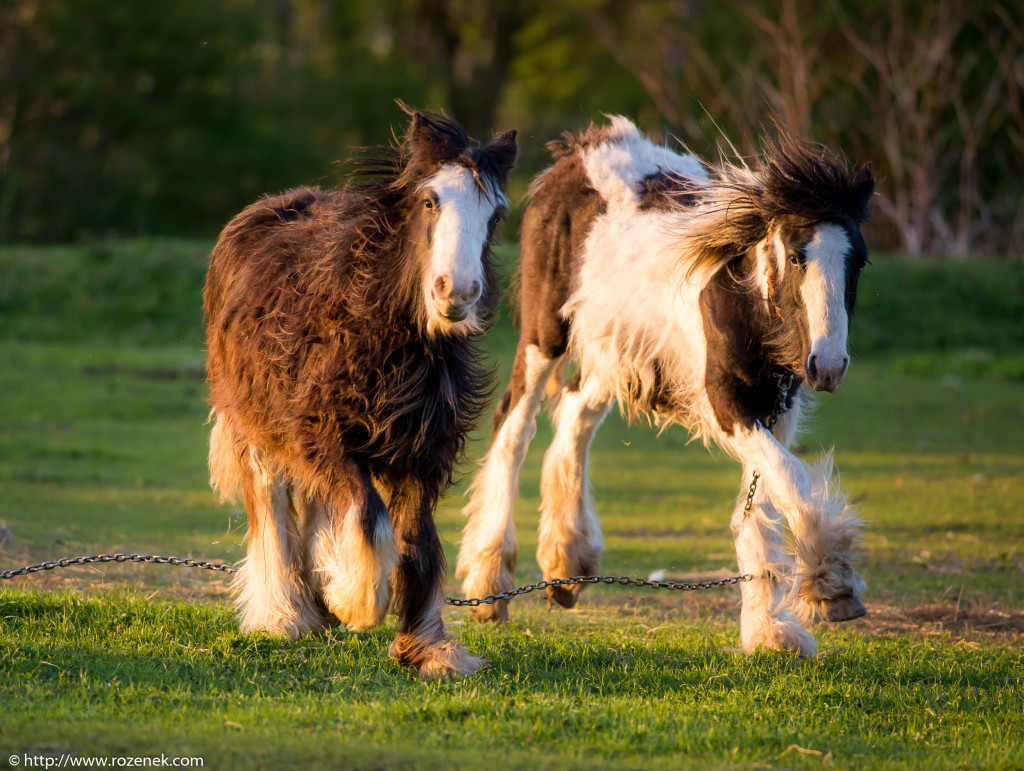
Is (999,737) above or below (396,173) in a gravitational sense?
below

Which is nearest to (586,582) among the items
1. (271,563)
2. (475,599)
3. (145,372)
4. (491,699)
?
(475,599)

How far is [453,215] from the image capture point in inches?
183

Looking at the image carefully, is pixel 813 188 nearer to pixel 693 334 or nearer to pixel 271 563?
pixel 693 334

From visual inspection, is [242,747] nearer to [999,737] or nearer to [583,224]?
[999,737]

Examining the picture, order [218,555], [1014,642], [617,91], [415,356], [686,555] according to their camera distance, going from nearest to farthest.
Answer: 1. [415,356]
2. [1014,642]
3. [218,555]
4. [686,555]
5. [617,91]

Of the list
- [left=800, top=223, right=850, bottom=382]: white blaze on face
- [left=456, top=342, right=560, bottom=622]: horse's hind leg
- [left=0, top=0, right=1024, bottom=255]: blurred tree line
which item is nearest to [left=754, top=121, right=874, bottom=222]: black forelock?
[left=800, top=223, right=850, bottom=382]: white blaze on face

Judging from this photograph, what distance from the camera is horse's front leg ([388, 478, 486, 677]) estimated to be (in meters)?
5.00

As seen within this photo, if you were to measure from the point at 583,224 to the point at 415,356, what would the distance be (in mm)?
2499

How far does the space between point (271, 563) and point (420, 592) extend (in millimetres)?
954

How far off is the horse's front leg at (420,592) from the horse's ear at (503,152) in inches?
57.3

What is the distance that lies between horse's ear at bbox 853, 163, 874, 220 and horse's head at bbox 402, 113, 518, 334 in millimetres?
1675

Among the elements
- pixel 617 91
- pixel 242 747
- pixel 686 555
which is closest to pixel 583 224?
pixel 686 555

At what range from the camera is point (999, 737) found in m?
4.55

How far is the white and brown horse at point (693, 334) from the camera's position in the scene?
17.6ft
